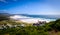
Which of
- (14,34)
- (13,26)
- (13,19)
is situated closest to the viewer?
(14,34)

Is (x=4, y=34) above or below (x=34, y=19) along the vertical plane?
below

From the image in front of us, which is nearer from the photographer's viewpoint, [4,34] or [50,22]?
[4,34]

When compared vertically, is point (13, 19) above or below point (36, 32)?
above

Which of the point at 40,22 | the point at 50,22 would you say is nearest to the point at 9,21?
the point at 40,22

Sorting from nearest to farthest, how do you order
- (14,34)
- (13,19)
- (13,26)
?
(14,34), (13,26), (13,19)

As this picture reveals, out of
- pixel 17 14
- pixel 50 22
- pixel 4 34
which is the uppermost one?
pixel 17 14

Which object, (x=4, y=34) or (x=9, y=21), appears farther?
(x=9, y=21)

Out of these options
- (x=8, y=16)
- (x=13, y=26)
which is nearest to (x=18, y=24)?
(x=13, y=26)

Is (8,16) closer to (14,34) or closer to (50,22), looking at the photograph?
(14,34)

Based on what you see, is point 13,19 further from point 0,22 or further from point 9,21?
point 0,22
